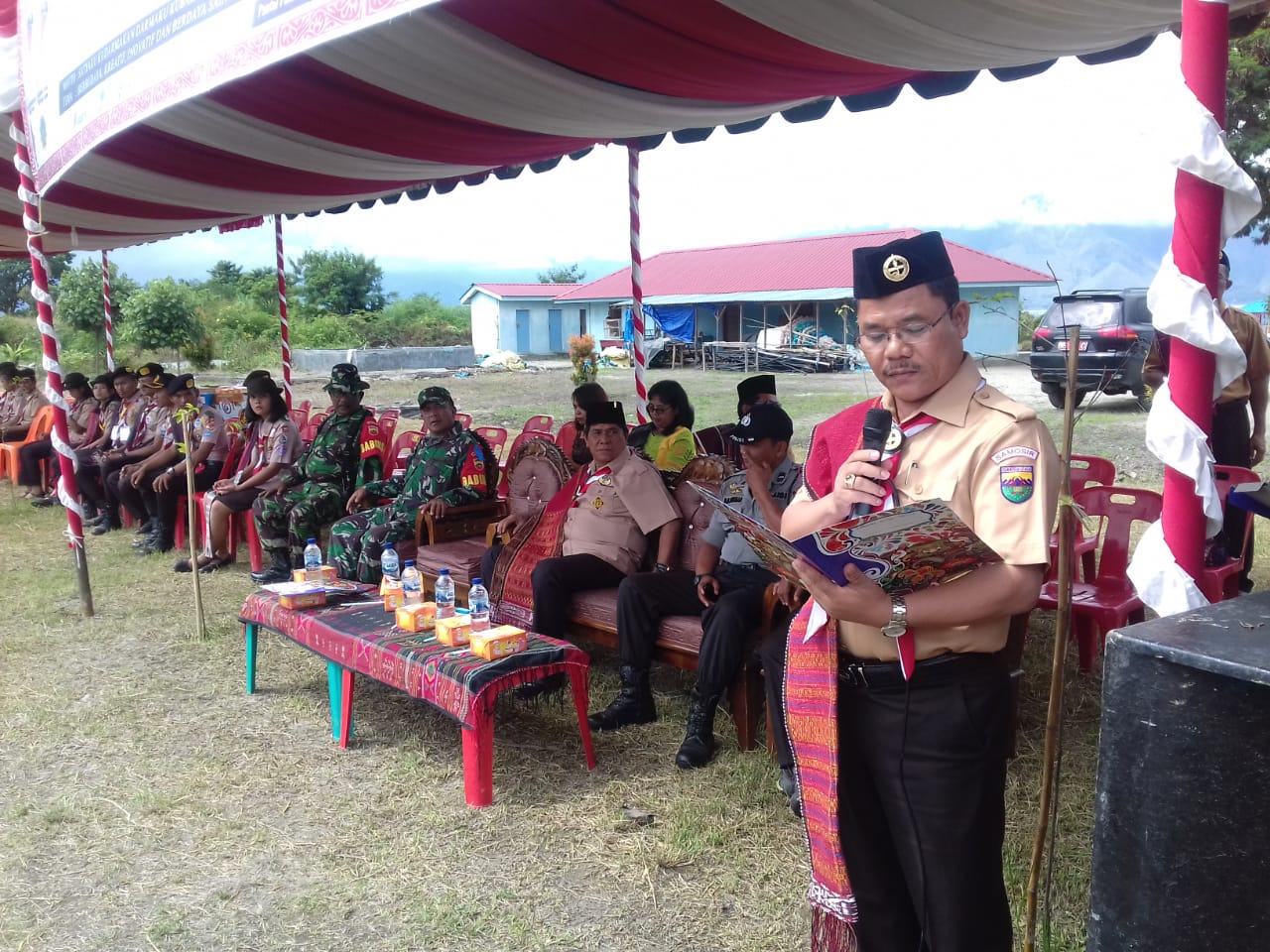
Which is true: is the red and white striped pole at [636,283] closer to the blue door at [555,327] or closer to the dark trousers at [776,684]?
the dark trousers at [776,684]

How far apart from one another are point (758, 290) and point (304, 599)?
26.7 metres

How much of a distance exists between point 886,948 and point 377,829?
73.6 inches

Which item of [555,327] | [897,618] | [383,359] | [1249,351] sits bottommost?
[897,618]

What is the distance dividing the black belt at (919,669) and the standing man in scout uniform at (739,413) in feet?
11.8

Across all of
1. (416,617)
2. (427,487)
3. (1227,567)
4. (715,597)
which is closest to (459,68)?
(427,487)

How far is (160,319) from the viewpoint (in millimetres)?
25516

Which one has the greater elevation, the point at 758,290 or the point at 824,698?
the point at 758,290

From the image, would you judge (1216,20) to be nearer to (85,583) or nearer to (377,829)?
(377,829)

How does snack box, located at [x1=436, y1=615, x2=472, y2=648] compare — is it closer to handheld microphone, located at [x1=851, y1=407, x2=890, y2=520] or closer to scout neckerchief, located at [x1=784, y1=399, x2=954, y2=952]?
scout neckerchief, located at [x1=784, y1=399, x2=954, y2=952]

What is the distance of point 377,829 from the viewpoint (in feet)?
10.5

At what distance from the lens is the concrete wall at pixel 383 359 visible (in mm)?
29062

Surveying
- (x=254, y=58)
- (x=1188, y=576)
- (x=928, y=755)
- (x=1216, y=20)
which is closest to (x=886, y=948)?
(x=928, y=755)

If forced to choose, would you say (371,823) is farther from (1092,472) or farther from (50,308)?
(50,308)

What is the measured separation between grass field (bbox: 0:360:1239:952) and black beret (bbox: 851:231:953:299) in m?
1.81
